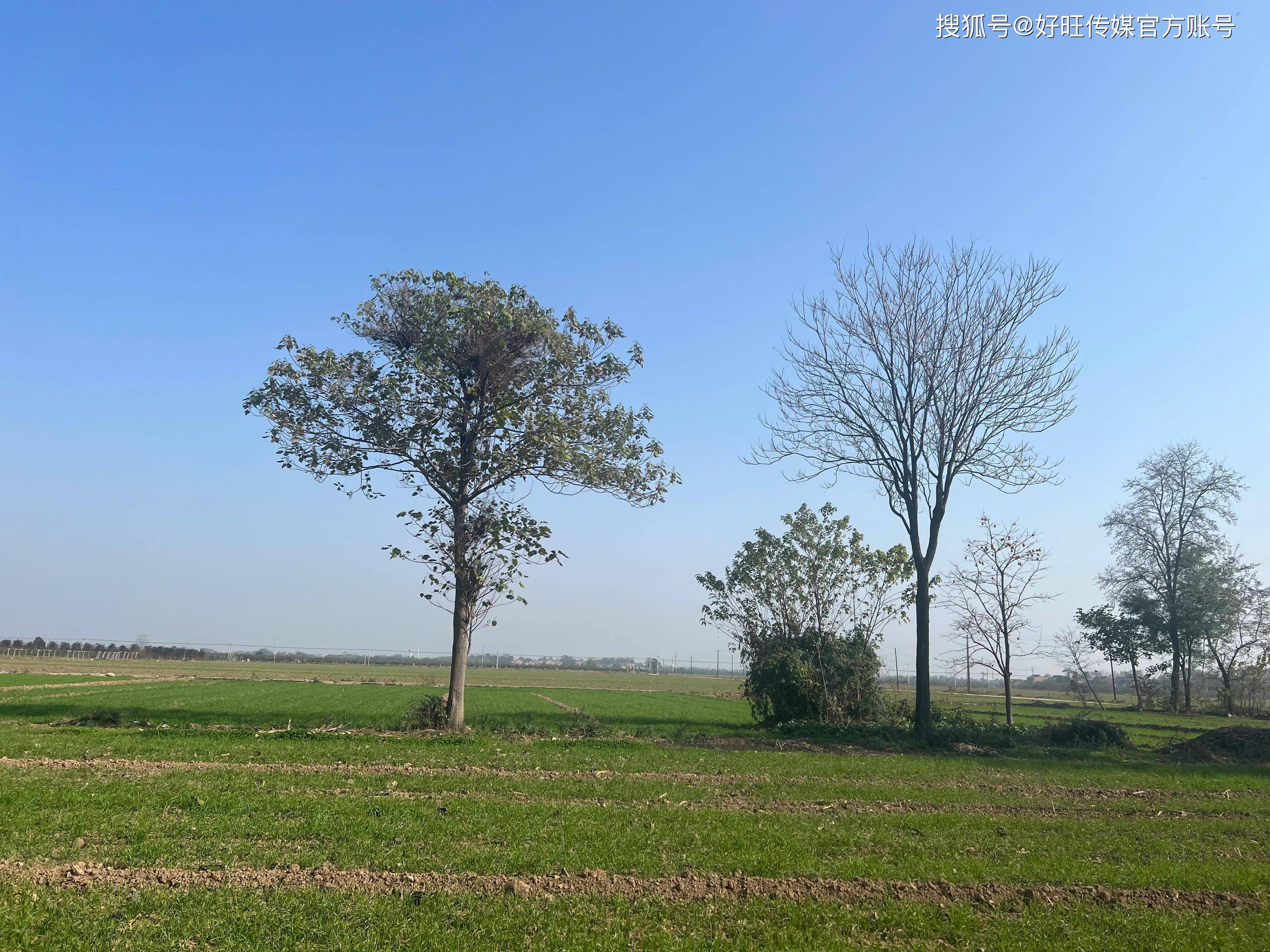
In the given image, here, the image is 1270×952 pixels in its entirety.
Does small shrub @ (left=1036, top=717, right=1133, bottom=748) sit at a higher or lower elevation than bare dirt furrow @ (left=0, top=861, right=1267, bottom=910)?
lower

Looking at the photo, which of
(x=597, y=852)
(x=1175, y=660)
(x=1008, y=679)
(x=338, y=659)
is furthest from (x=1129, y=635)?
(x=338, y=659)

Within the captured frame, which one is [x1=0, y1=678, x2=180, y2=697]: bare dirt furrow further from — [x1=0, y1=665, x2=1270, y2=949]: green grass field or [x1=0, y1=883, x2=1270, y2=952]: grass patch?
[x1=0, y1=883, x2=1270, y2=952]: grass patch

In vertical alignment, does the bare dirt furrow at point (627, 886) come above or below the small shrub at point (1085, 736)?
above

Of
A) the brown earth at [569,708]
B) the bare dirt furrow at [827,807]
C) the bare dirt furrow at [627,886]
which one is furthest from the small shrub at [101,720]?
the bare dirt furrow at [627,886]

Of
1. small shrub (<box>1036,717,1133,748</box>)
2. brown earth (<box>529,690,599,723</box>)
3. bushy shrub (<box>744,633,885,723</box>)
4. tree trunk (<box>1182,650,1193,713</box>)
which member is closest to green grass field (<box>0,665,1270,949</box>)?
small shrub (<box>1036,717,1133,748</box>)

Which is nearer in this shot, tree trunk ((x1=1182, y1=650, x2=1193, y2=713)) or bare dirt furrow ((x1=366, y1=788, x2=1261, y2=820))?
bare dirt furrow ((x1=366, y1=788, x2=1261, y2=820))

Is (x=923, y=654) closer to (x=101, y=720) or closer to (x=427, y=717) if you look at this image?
(x=427, y=717)

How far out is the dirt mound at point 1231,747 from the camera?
2183 centimetres

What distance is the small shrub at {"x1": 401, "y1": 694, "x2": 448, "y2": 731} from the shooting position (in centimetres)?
2264

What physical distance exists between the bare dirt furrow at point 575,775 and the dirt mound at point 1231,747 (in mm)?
7818

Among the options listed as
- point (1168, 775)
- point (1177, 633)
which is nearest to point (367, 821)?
point (1168, 775)

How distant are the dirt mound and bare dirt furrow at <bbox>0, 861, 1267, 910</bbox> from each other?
1823 centimetres

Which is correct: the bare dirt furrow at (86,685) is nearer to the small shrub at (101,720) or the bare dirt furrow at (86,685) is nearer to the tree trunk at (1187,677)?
the small shrub at (101,720)

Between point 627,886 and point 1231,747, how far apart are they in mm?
24662
